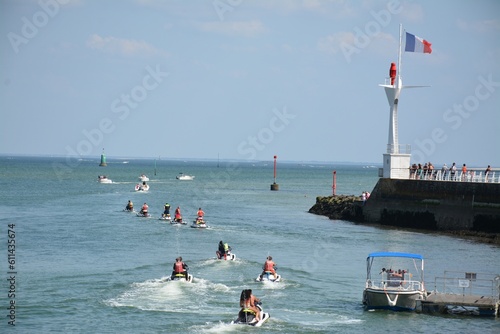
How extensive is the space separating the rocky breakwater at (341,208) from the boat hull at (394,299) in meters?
38.5

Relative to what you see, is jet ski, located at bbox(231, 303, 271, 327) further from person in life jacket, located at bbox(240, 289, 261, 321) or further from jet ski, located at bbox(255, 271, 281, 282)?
jet ski, located at bbox(255, 271, 281, 282)

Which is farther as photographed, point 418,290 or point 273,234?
point 273,234

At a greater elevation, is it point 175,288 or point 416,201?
point 416,201

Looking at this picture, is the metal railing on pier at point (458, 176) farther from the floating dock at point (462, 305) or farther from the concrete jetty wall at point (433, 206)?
the floating dock at point (462, 305)

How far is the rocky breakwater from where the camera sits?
72.7 meters

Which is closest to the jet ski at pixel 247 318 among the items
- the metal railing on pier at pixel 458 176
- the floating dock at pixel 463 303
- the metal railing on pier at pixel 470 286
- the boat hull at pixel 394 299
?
the boat hull at pixel 394 299

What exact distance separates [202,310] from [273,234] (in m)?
30.0

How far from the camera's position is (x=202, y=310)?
3272 centimetres

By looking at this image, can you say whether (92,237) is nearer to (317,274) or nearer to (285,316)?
(317,274)

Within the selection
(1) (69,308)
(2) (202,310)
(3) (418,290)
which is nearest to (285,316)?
(2) (202,310)

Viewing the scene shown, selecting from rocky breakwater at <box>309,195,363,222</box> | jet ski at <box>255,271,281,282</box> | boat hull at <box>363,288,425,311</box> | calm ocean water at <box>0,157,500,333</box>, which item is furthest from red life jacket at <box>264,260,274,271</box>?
rocky breakwater at <box>309,195,363,222</box>

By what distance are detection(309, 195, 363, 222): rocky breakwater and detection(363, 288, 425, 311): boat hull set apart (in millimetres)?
38478

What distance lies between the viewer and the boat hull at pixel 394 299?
3278 cm

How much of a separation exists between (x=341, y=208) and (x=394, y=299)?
151ft
